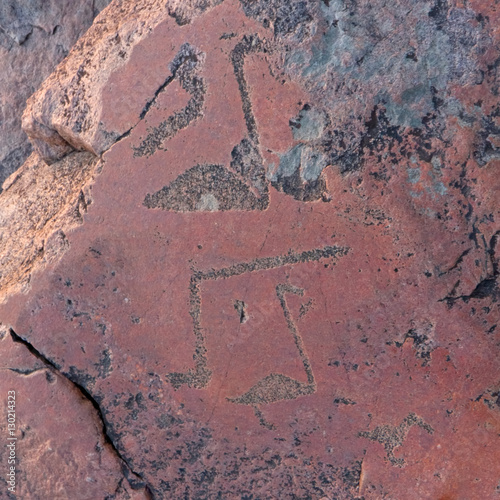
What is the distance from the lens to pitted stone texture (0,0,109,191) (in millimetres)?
1741

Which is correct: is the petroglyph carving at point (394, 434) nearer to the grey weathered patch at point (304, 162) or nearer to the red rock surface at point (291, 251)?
the red rock surface at point (291, 251)

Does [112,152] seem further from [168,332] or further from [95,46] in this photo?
[168,332]

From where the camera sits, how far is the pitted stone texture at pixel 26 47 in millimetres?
1741

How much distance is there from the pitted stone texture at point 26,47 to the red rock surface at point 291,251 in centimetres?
64

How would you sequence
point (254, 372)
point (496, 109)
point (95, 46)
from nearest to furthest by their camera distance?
1. point (496, 109)
2. point (254, 372)
3. point (95, 46)

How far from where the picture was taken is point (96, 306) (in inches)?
46.3

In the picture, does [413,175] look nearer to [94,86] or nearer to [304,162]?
[304,162]

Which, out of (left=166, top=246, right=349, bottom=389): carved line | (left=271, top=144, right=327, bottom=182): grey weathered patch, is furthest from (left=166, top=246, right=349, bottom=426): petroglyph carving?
(left=271, top=144, right=327, bottom=182): grey weathered patch

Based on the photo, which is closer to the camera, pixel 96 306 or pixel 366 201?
pixel 366 201

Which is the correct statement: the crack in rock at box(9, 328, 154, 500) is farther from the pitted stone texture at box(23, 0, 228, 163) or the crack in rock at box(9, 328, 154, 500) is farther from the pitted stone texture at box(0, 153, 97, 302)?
the pitted stone texture at box(23, 0, 228, 163)

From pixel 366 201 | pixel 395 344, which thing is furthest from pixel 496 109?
pixel 395 344

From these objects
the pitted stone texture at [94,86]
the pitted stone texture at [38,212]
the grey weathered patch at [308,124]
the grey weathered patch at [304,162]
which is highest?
the pitted stone texture at [94,86]

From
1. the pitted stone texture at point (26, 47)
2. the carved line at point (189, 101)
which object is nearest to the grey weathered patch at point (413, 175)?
the carved line at point (189, 101)

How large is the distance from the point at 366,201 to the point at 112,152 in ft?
1.91
